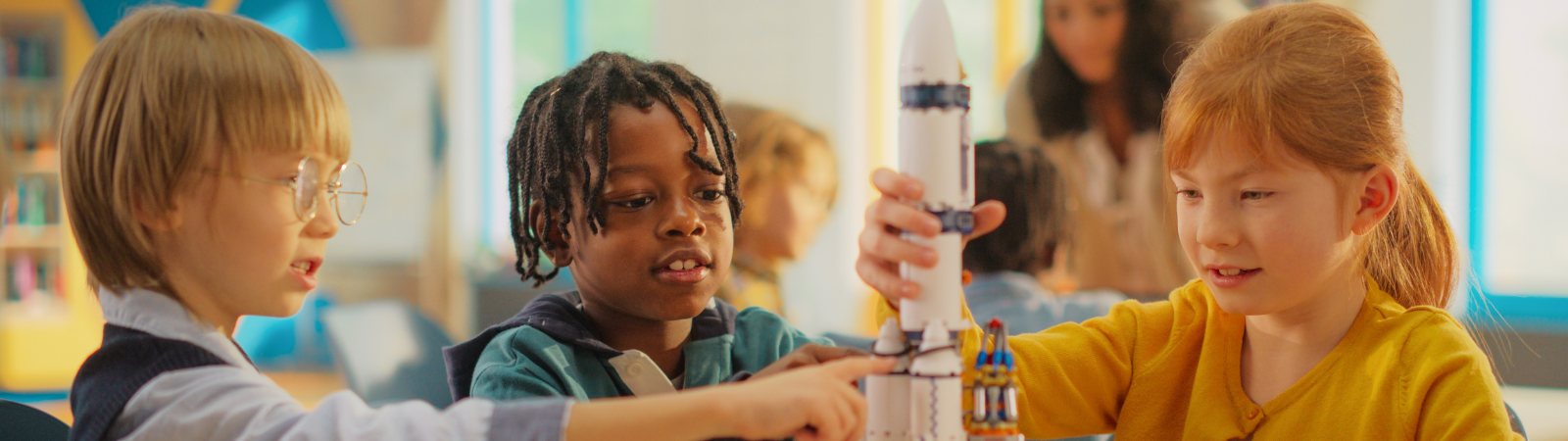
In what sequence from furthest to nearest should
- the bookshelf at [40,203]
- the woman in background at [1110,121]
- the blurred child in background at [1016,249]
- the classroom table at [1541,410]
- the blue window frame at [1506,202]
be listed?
the bookshelf at [40,203], the blue window frame at [1506,202], the woman in background at [1110,121], the classroom table at [1541,410], the blurred child in background at [1016,249]

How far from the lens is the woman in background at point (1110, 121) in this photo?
279cm

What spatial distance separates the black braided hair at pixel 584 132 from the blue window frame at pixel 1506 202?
116 inches

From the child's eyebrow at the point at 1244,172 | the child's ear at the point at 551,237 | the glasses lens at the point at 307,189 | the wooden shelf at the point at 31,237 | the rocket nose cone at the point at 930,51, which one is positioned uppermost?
the rocket nose cone at the point at 930,51

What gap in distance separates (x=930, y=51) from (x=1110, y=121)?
2312 mm

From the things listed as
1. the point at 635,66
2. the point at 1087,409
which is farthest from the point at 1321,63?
the point at 635,66

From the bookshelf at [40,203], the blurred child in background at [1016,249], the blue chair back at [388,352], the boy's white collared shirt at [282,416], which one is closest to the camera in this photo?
the boy's white collared shirt at [282,416]

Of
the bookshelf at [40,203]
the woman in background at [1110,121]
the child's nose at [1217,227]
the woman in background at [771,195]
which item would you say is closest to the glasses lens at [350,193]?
the child's nose at [1217,227]

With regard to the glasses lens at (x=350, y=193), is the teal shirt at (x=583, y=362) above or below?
below

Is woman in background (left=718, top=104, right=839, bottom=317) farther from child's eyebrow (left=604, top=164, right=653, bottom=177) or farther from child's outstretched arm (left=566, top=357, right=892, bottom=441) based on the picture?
child's outstretched arm (left=566, top=357, right=892, bottom=441)

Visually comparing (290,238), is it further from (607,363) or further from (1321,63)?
(1321,63)

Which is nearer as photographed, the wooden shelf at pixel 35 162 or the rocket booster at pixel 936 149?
the rocket booster at pixel 936 149

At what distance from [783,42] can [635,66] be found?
3539mm

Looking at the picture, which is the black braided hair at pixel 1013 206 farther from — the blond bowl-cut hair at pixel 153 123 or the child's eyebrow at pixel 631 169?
the blond bowl-cut hair at pixel 153 123

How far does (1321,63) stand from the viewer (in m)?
0.98
